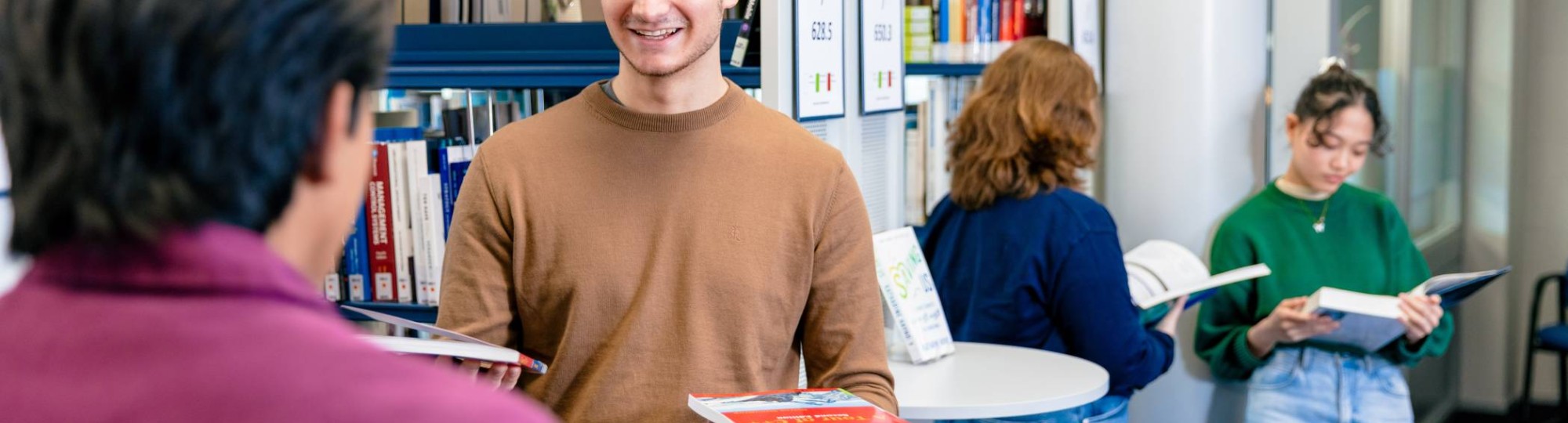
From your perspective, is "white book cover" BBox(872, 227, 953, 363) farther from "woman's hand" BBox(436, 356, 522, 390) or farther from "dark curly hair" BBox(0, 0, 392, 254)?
"dark curly hair" BBox(0, 0, 392, 254)

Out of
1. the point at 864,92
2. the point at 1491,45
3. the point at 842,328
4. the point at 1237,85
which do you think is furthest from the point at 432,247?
the point at 1491,45

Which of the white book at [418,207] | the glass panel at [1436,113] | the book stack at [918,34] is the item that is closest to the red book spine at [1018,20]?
the book stack at [918,34]

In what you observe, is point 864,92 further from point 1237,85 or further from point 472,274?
point 1237,85

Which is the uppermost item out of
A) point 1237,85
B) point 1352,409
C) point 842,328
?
point 1237,85

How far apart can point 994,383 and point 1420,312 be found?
→ 1.19 meters

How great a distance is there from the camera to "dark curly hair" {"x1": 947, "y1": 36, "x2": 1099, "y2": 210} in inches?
112

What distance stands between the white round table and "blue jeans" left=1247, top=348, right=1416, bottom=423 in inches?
30.7

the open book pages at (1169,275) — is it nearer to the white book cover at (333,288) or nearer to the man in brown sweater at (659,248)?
the man in brown sweater at (659,248)

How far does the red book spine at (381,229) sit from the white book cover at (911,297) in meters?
0.91

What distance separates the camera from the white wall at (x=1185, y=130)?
12.2ft

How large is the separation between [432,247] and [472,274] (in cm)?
92

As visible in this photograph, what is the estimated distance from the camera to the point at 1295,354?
3.26 m

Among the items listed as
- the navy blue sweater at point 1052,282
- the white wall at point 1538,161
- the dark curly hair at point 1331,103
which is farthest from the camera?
the white wall at point 1538,161

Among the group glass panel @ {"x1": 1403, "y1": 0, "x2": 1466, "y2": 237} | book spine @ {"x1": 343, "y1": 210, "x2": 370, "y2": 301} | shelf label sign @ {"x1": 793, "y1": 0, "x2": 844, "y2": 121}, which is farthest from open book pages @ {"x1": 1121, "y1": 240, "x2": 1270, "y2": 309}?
glass panel @ {"x1": 1403, "y1": 0, "x2": 1466, "y2": 237}
